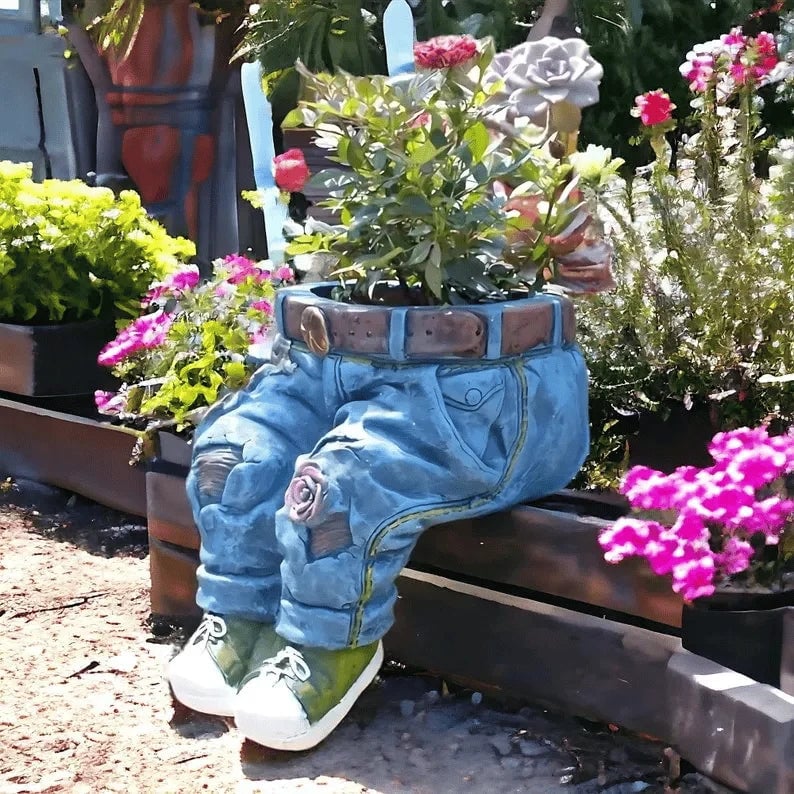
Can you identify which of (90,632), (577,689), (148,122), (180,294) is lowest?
(90,632)

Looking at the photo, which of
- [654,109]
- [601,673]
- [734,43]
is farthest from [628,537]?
[734,43]

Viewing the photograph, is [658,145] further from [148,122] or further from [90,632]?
[148,122]

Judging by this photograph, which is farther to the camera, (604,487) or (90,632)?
(90,632)

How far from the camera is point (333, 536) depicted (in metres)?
1.89

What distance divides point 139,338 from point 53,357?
0.59 metres

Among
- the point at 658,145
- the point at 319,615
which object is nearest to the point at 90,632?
the point at 319,615

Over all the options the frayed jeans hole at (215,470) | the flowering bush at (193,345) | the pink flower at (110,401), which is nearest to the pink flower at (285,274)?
the flowering bush at (193,345)

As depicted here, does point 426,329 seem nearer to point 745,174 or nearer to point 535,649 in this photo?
point 535,649

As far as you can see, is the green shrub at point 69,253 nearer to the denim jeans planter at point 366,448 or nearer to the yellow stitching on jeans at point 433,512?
the denim jeans planter at point 366,448

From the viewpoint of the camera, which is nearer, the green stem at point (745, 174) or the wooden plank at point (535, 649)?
the wooden plank at point (535, 649)

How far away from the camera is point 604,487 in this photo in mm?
2305

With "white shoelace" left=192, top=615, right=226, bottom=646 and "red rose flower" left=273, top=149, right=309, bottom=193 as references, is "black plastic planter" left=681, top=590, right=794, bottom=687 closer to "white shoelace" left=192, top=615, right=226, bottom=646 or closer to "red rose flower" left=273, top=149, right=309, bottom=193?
"white shoelace" left=192, top=615, right=226, bottom=646

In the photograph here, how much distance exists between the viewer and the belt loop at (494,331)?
6.45 ft

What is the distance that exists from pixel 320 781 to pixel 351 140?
1098 mm
